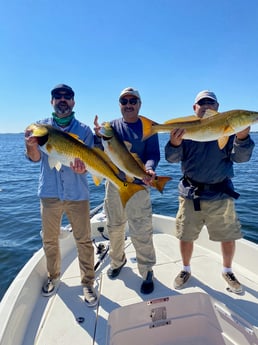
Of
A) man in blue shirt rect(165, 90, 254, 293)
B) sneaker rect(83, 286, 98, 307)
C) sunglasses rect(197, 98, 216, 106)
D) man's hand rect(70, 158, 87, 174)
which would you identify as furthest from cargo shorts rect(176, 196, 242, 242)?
man's hand rect(70, 158, 87, 174)

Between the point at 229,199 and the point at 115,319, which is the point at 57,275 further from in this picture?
the point at 229,199

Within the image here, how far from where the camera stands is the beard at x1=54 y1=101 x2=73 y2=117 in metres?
3.55

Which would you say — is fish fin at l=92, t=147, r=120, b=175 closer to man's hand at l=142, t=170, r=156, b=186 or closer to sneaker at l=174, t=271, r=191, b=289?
man's hand at l=142, t=170, r=156, b=186

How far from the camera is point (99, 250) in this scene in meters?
4.99

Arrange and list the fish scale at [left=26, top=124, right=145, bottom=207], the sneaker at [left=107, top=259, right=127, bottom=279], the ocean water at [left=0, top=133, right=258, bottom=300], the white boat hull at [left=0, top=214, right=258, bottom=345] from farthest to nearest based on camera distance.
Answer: the ocean water at [left=0, top=133, right=258, bottom=300]
the sneaker at [left=107, top=259, right=127, bottom=279]
the fish scale at [left=26, top=124, right=145, bottom=207]
the white boat hull at [left=0, top=214, right=258, bottom=345]

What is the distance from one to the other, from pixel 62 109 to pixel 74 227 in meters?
1.53

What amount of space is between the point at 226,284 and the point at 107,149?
254cm

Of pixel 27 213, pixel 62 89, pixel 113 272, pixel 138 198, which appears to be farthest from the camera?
pixel 27 213

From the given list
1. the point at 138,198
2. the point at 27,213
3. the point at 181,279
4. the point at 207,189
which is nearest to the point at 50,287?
the point at 138,198

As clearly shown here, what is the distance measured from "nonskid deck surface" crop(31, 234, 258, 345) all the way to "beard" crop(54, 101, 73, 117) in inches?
94.5

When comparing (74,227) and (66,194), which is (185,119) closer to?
(66,194)

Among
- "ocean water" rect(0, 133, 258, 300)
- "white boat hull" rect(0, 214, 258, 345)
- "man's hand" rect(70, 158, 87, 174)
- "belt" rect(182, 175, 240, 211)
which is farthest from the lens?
"ocean water" rect(0, 133, 258, 300)

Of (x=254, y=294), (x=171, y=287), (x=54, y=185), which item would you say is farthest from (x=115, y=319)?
(x=254, y=294)

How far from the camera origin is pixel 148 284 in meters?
3.87
